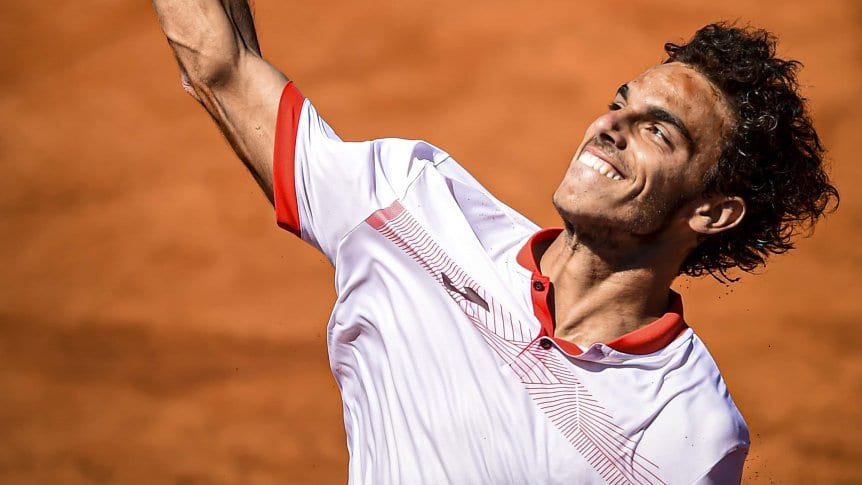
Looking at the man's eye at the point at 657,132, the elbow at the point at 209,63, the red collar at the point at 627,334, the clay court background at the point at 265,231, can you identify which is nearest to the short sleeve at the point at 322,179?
the elbow at the point at 209,63

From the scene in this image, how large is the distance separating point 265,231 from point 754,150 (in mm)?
4135

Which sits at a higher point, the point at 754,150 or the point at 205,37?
the point at 205,37

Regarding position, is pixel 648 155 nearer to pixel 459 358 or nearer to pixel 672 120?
pixel 672 120

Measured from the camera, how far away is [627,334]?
3.10 m

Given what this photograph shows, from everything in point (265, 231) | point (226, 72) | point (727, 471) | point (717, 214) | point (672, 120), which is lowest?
point (727, 471)

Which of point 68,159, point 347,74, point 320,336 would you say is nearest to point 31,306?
point 68,159

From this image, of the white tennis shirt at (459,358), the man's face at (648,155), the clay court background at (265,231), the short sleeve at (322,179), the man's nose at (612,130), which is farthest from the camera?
the clay court background at (265,231)

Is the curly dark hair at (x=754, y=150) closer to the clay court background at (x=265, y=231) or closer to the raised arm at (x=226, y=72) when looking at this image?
the raised arm at (x=226, y=72)

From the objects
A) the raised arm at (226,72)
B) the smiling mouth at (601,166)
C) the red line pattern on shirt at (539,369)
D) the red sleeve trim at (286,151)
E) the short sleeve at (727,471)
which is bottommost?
the short sleeve at (727,471)

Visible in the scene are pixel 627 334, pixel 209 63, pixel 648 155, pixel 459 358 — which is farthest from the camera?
pixel 648 155

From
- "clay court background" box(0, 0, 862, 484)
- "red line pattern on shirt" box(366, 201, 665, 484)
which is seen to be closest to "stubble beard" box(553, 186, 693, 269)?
"red line pattern on shirt" box(366, 201, 665, 484)

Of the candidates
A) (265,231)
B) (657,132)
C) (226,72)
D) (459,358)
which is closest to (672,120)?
(657,132)

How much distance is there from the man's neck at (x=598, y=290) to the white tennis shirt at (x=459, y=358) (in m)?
0.10

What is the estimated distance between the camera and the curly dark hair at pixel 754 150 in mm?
3393
